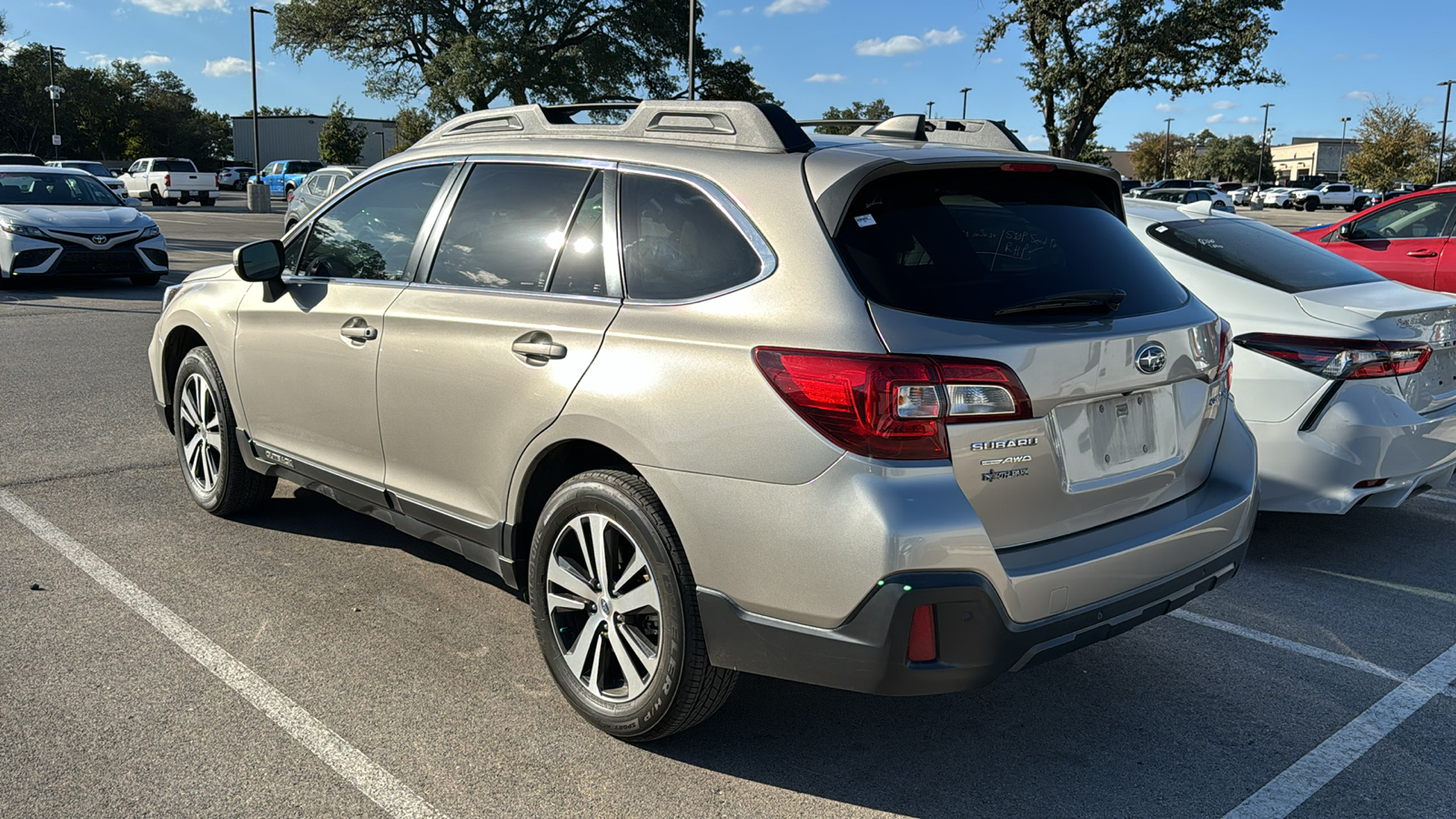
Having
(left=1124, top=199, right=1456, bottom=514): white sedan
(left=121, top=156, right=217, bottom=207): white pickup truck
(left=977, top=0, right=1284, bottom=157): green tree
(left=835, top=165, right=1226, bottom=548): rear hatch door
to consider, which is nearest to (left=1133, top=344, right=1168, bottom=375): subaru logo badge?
(left=835, top=165, right=1226, bottom=548): rear hatch door

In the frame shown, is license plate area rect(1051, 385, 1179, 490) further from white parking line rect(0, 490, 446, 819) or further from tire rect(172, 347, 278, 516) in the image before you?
tire rect(172, 347, 278, 516)

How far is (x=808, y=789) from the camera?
117 inches

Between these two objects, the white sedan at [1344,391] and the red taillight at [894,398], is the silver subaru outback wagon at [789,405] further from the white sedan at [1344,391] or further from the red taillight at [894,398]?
the white sedan at [1344,391]

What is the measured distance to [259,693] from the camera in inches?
134

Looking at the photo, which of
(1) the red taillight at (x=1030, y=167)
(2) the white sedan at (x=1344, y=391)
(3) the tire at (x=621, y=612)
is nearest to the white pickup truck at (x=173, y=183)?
(2) the white sedan at (x=1344, y=391)

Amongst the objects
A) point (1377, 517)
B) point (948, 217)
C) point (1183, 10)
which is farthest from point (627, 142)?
point (1183, 10)

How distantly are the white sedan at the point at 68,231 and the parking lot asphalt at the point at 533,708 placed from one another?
10310 millimetres

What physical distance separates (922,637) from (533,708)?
1.40m

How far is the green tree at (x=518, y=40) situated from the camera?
40094 mm

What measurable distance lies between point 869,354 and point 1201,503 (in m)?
1.31

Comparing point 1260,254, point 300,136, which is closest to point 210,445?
point 1260,254

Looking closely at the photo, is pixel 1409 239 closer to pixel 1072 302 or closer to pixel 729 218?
pixel 1072 302

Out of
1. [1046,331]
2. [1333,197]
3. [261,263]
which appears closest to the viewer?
[1046,331]

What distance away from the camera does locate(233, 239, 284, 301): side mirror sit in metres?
4.34
